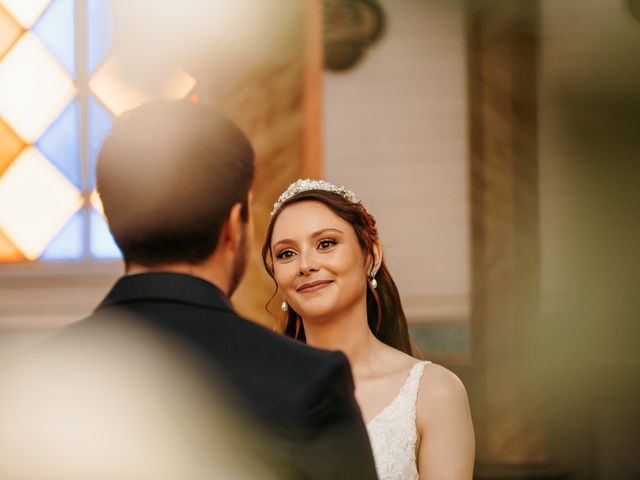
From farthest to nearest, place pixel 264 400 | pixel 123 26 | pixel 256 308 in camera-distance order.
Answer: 1. pixel 123 26
2. pixel 256 308
3. pixel 264 400

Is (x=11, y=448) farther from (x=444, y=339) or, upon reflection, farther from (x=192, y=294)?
(x=444, y=339)

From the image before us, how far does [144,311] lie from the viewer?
67.6 inches

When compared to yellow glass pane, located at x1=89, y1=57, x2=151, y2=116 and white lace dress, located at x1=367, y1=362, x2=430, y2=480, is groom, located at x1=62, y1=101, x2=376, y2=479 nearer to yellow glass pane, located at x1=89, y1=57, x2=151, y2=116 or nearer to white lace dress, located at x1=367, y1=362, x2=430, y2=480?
white lace dress, located at x1=367, y1=362, x2=430, y2=480

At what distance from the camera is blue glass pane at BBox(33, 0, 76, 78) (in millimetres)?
7250

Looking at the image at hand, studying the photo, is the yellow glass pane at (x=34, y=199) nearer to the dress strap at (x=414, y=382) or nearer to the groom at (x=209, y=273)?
the dress strap at (x=414, y=382)

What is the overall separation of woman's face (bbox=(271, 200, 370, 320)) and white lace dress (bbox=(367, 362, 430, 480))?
0.33 metres

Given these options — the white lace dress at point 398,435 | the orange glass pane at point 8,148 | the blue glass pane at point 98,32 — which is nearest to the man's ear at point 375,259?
the white lace dress at point 398,435

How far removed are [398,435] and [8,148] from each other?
15.9 feet

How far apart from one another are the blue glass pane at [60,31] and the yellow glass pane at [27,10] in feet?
0.13

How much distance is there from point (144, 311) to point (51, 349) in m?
0.16

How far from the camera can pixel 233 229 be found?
1.73m

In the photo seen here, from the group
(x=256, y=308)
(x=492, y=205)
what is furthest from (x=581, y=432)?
(x=256, y=308)

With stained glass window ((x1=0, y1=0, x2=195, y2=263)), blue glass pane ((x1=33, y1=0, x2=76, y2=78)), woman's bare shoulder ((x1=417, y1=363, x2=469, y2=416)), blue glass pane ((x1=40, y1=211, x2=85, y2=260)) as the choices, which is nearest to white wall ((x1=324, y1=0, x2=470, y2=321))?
stained glass window ((x1=0, y1=0, x2=195, y2=263))

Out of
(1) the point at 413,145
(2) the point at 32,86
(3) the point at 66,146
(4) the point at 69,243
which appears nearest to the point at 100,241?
(4) the point at 69,243
